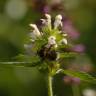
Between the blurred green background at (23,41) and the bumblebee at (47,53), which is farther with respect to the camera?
the blurred green background at (23,41)

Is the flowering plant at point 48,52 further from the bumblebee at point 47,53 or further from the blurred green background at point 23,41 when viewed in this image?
the blurred green background at point 23,41

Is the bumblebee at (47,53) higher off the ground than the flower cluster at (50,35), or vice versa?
the flower cluster at (50,35)

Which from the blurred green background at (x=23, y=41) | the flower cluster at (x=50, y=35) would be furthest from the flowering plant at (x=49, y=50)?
the blurred green background at (x=23, y=41)

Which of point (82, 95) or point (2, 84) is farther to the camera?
point (2, 84)

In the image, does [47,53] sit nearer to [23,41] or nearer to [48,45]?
[48,45]

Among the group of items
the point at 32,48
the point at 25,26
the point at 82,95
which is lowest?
the point at 82,95

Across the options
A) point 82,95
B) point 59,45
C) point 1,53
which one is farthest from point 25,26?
point 59,45

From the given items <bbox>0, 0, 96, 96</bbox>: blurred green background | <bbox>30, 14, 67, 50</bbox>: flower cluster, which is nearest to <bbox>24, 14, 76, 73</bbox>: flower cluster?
<bbox>30, 14, 67, 50</bbox>: flower cluster

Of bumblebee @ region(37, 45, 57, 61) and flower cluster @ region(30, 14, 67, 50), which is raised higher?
flower cluster @ region(30, 14, 67, 50)

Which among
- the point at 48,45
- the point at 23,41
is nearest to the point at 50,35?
the point at 48,45

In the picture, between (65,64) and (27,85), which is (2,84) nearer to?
(27,85)

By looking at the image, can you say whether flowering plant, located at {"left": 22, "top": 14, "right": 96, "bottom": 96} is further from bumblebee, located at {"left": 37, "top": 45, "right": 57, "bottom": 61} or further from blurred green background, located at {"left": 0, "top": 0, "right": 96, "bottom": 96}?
blurred green background, located at {"left": 0, "top": 0, "right": 96, "bottom": 96}
